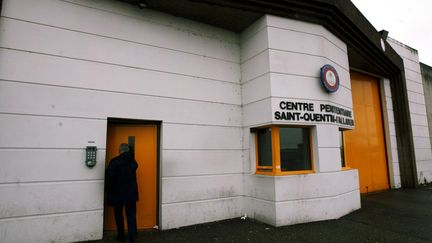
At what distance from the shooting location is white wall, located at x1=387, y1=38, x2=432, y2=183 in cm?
1057

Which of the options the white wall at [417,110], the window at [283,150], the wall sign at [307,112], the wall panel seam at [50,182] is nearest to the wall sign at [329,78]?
the wall sign at [307,112]

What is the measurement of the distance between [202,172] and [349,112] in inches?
167

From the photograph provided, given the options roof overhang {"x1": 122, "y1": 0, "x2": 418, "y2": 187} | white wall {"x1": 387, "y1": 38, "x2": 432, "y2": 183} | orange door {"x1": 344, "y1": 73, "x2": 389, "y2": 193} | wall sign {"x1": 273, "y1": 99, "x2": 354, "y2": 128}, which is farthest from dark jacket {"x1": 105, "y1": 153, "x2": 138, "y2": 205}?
white wall {"x1": 387, "y1": 38, "x2": 432, "y2": 183}

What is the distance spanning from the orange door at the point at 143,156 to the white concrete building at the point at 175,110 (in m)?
0.02

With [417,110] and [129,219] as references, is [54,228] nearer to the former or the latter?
[129,219]

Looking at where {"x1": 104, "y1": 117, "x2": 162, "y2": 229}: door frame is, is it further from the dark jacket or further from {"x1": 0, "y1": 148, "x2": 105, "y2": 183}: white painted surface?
the dark jacket

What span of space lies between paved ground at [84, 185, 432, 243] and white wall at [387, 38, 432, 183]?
17.7ft

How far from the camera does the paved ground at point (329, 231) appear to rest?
4.49 metres

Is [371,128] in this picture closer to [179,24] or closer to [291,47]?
[291,47]

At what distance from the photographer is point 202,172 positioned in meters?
5.61

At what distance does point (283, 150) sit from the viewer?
5.67 meters

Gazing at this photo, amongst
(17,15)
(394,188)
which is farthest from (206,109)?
(394,188)

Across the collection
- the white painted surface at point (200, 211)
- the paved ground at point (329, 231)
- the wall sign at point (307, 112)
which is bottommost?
the paved ground at point (329, 231)

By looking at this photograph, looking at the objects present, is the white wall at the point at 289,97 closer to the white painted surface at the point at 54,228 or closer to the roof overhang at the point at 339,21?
the roof overhang at the point at 339,21
